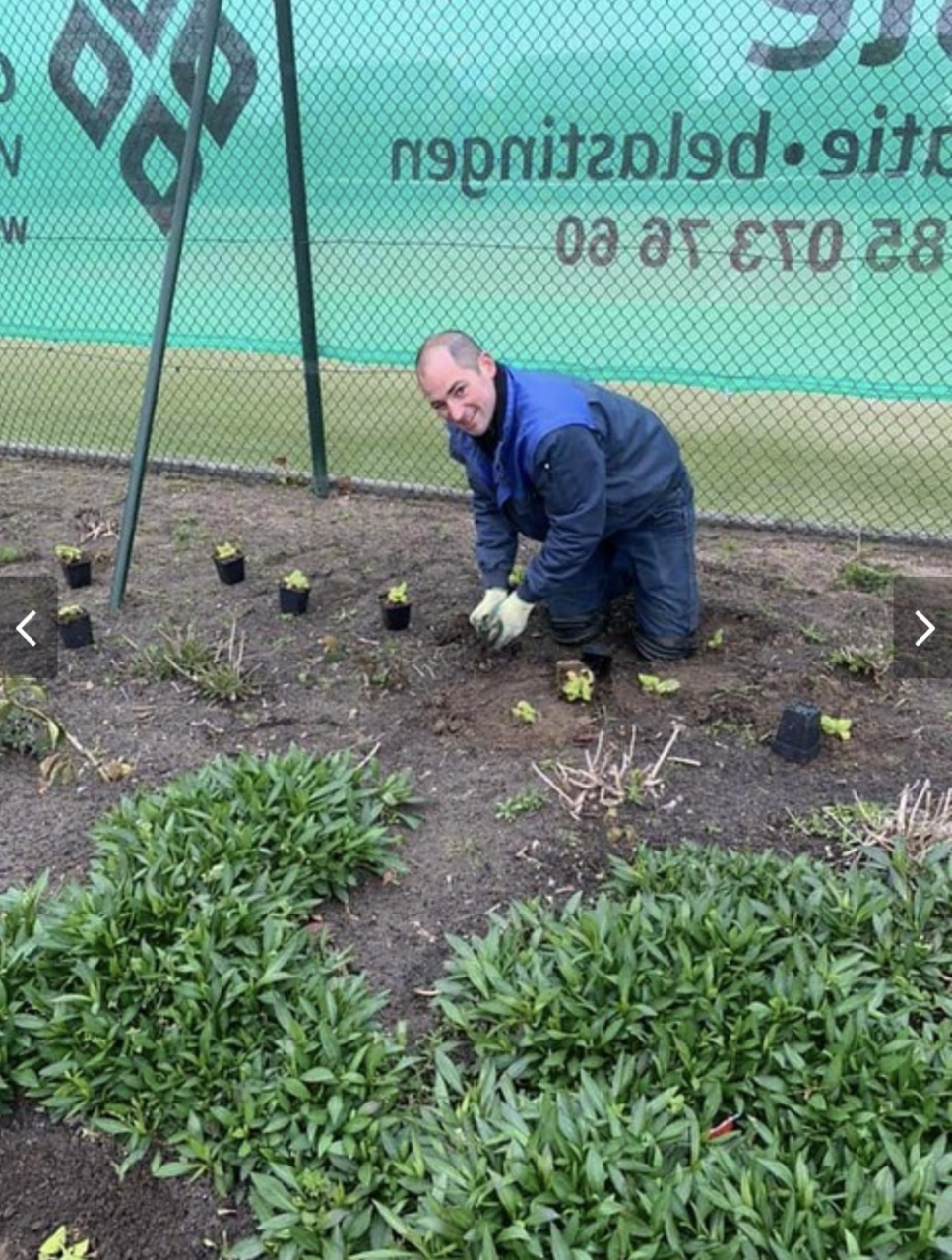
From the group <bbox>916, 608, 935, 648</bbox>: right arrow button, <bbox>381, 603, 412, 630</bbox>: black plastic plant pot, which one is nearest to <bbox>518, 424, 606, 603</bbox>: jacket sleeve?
<bbox>381, 603, 412, 630</bbox>: black plastic plant pot

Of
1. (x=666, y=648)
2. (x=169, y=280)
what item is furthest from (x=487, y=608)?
(x=169, y=280)

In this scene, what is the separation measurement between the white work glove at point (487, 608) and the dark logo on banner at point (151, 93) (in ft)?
8.40

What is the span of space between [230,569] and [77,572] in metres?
0.64

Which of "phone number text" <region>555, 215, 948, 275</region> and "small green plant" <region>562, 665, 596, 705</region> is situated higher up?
"phone number text" <region>555, 215, 948, 275</region>

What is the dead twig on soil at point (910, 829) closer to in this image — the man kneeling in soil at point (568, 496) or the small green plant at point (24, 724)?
the man kneeling in soil at point (568, 496)

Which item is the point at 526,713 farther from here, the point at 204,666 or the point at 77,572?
the point at 77,572

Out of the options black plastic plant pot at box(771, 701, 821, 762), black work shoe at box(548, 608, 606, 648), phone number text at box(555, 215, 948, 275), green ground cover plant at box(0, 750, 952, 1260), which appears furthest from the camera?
phone number text at box(555, 215, 948, 275)

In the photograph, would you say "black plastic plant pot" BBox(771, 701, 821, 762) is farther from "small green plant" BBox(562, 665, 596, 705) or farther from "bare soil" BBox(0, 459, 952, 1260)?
"small green plant" BBox(562, 665, 596, 705)

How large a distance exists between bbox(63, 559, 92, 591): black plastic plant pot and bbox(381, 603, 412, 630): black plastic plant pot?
4.50ft

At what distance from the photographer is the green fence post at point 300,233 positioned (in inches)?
192

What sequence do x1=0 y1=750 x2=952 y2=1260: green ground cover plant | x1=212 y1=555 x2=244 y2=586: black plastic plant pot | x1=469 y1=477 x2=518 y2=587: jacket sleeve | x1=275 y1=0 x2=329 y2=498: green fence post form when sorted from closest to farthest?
x1=0 y1=750 x2=952 y2=1260: green ground cover plant → x1=469 y1=477 x2=518 y2=587: jacket sleeve → x1=212 y1=555 x2=244 y2=586: black plastic plant pot → x1=275 y1=0 x2=329 y2=498: green fence post

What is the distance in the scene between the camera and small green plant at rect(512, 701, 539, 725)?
3.44 m

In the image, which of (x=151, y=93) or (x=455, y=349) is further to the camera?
(x=151, y=93)

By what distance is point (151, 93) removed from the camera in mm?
5109
